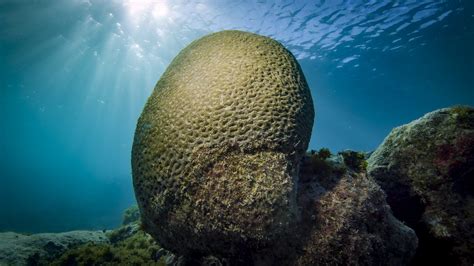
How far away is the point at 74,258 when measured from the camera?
616 centimetres

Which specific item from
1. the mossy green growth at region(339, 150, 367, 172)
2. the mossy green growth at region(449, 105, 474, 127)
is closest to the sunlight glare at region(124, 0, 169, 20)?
the mossy green growth at region(339, 150, 367, 172)

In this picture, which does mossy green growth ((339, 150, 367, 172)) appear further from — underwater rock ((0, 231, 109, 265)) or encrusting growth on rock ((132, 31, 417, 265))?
underwater rock ((0, 231, 109, 265))

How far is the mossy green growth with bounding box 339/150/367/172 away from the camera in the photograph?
14.1ft

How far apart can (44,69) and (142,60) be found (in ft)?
41.6

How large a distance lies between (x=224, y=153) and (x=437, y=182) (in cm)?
376

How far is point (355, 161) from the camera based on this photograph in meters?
4.40

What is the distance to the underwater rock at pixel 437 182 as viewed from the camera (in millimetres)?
4176

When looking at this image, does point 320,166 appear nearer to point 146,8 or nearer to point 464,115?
point 464,115

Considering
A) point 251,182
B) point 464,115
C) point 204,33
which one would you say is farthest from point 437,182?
point 204,33

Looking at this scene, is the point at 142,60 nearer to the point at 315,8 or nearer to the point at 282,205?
the point at 315,8

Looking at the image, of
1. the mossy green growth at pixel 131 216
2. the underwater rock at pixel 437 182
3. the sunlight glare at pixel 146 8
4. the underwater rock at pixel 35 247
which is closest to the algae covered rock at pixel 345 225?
the underwater rock at pixel 437 182

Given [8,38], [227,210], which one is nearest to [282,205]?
[227,210]

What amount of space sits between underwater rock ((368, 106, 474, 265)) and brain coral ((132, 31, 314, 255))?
2262mm

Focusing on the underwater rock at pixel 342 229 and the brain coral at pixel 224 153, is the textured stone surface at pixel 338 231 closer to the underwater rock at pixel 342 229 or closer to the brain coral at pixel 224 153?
the underwater rock at pixel 342 229
